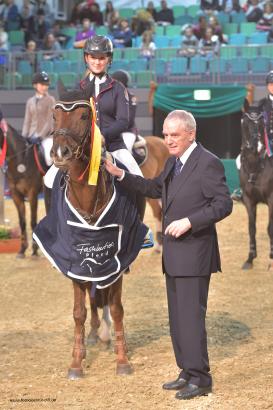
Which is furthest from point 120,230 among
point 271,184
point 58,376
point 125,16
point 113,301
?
point 125,16

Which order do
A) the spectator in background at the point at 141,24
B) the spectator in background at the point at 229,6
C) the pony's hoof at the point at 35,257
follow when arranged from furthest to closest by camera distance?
the spectator in background at the point at 229,6 < the spectator in background at the point at 141,24 < the pony's hoof at the point at 35,257

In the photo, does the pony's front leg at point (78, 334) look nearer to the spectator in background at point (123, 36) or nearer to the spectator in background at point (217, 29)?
the spectator in background at point (217, 29)

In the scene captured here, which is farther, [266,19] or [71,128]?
[266,19]

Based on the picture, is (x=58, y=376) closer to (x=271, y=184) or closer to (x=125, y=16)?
(x=271, y=184)

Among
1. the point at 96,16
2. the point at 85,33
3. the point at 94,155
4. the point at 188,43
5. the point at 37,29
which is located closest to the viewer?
the point at 94,155

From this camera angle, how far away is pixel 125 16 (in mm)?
24922

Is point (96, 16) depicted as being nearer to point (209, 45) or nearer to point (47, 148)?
point (209, 45)

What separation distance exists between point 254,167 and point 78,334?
5.41 m

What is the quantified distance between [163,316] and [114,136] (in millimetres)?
→ 2327

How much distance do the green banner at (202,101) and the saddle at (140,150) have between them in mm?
7175

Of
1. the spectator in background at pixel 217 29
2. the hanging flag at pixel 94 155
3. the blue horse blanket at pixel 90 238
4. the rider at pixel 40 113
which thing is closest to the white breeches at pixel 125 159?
the blue horse blanket at pixel 90 238

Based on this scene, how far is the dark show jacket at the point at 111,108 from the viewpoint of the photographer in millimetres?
6914

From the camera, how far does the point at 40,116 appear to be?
12891 millimetres

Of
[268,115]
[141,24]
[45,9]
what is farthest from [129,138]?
[45,9]
